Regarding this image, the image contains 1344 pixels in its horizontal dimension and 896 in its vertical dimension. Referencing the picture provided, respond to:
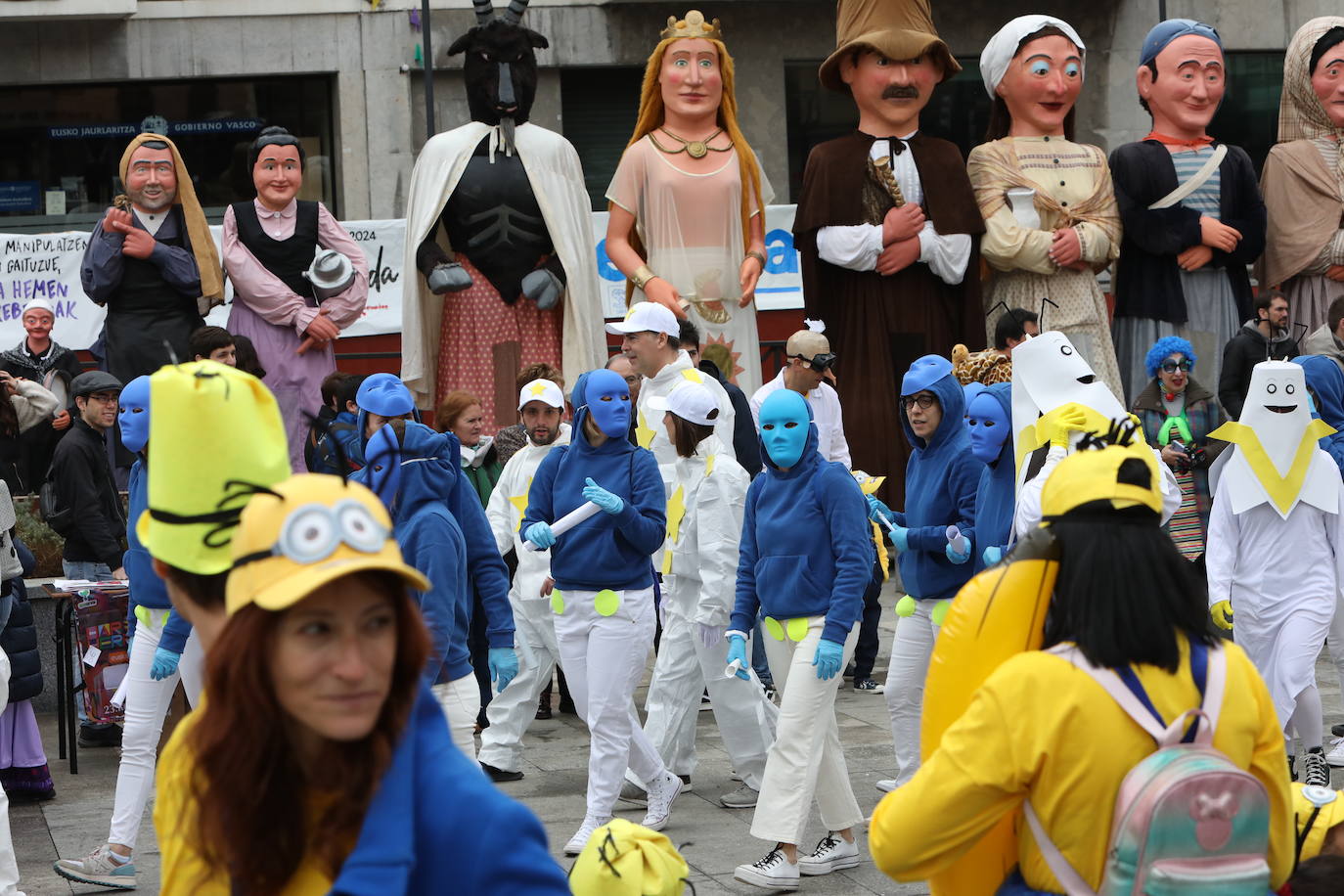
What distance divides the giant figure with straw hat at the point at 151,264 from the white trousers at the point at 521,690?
9.03 feet

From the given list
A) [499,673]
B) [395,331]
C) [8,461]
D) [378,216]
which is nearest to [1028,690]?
[499,673]

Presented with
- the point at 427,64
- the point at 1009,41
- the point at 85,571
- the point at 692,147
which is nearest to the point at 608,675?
the point at 85,571

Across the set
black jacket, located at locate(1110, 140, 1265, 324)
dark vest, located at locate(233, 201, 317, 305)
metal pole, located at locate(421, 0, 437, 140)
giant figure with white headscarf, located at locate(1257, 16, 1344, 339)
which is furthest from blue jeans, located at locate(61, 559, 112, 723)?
metal pole, located at locate(421, 0, 437, 140)

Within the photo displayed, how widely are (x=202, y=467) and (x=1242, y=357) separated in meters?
8.48

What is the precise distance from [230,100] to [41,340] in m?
7.29

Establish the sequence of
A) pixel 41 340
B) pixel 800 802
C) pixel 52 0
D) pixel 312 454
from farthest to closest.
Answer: pixel 52 0 → pixel 41 340 → pixel 312 454 → pixel 800 802

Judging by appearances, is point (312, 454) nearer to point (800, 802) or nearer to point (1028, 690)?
point (800, 802)

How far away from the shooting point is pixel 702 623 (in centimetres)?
722

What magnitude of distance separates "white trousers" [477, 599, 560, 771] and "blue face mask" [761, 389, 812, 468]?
1.64 meters

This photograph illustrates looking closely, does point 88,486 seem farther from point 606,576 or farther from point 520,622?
point 606,576

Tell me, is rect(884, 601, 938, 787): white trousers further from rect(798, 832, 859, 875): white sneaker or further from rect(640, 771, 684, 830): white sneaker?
rect(640, 771, 684, 830): white sneaker

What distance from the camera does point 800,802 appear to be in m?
6.20

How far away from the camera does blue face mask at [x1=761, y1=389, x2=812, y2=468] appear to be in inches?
255

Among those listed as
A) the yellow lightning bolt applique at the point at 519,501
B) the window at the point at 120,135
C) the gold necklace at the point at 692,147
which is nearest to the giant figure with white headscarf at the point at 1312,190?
the gold necklace at the point at 692,147
